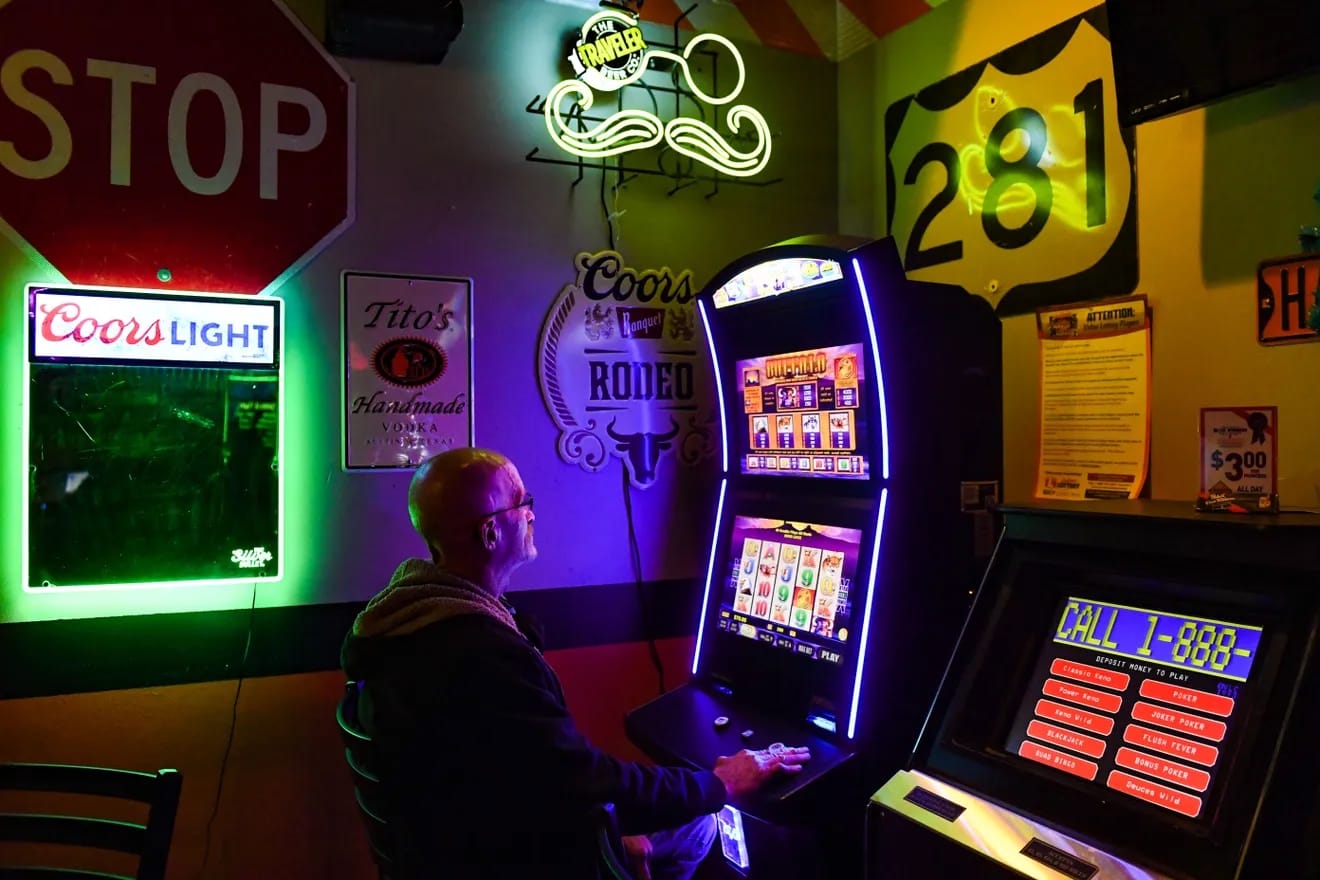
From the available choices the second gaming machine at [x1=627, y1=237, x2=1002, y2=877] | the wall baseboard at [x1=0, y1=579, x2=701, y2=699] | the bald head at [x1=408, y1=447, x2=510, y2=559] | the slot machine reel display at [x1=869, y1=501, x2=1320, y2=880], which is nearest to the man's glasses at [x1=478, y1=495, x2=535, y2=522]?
the bald head at [x1=408, y1=447, x2=510, y2=559]

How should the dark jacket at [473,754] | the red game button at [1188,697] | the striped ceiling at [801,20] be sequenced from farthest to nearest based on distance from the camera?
the striped ceiling at [801,20] < the dark jacket at [473,754] < the red game button at [1188,697]

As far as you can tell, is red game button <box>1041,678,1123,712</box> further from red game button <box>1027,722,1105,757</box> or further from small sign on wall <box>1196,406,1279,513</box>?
small sign on wall <box>1196,406,1279,513</box>

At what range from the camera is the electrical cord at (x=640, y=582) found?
313cm

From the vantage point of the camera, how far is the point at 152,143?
2521mm

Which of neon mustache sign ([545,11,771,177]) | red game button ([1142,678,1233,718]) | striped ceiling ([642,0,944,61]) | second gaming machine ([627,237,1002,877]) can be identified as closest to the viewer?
red game button ([1142,678,1233,718])

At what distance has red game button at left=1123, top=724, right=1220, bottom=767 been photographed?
1.35m

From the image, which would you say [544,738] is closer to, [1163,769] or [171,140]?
[1163,769]

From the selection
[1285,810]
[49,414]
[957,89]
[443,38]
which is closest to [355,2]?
[443,38]

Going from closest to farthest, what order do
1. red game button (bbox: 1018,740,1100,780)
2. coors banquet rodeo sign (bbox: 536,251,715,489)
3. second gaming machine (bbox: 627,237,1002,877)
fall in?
red game button (bbox: 1018,740,1100,780), second gaming machine (bbox: 627,237,1002,877), coors banquet rodeo sign (bbox: 536,251,715,489)

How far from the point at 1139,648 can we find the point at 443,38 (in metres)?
2.50

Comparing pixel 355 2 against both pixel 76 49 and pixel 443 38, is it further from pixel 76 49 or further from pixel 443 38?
pixel 76 49

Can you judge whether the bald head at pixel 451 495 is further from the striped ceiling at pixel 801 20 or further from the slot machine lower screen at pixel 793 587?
the striped ceiling at pixel 801 20

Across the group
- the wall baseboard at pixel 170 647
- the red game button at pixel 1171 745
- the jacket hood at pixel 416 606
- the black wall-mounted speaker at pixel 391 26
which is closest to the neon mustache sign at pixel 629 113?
the black wall-mounted speaker at pixel 391 26

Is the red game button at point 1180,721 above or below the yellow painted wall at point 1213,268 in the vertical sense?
below
